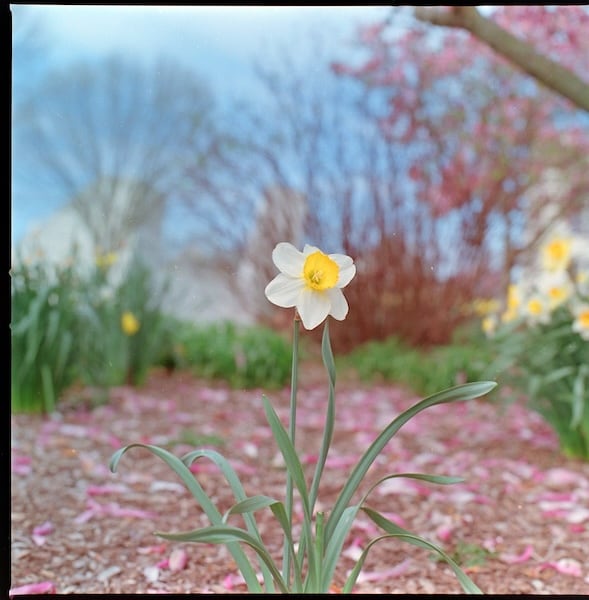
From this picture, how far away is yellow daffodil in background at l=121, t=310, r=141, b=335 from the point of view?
299 centimetres

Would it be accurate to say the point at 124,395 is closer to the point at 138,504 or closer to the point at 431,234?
the point at 138,504

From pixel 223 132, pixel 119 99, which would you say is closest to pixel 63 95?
pixel 119 99

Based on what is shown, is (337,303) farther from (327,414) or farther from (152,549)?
(152,549)

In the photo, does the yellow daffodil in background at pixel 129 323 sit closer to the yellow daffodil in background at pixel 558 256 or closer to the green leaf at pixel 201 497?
the yellow daffodil in background at pixel 558 256

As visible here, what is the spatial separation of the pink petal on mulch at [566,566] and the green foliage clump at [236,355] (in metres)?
1.71

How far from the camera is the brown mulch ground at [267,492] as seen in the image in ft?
4.72

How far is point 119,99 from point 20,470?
2.30m

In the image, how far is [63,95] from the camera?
149 inches

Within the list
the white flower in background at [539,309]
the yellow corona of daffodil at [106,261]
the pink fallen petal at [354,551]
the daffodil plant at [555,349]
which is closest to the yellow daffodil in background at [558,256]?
the daffodil plant at [555,349]

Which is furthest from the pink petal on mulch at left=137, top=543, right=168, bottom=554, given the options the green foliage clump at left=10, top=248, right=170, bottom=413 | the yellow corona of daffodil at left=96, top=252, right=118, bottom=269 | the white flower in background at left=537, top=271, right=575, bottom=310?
the yellow corona of daffodil at left=96, top=252, right=118, bottom=269

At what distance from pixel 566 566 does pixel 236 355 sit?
75.9 inches

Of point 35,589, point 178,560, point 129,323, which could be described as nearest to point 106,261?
point 129,323

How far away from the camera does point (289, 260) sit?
0.98m

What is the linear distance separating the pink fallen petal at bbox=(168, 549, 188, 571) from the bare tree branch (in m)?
1.30
